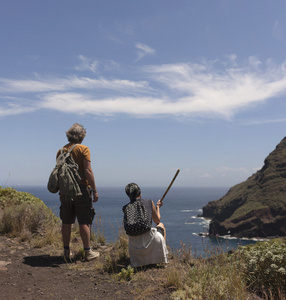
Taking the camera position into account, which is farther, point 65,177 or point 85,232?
point 85,232

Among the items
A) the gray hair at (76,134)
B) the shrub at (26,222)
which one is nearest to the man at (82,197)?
the gray hair at (76,134)

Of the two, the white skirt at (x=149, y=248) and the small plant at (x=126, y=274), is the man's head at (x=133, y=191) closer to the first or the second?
the white skirt at (x=149, y=248)

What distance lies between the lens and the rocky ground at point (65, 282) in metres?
4.22

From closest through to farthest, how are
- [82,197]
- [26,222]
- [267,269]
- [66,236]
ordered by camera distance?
[267,269] < [82,197] < [66,236] < [26,222]

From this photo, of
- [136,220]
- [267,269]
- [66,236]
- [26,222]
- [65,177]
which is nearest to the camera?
[267,269]

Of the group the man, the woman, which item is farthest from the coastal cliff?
the man

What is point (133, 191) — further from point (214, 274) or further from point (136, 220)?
point (214, 274)

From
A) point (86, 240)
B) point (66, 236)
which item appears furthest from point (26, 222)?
point (86, 240)

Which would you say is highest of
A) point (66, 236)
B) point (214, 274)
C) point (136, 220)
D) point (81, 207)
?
point (81, 207)

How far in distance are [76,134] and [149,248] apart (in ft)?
7.87

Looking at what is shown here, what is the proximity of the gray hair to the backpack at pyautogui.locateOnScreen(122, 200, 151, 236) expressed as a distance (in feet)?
5.16

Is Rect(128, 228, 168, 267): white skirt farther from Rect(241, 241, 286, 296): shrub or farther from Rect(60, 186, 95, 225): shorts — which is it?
Rect(241, 241, 286, 296): shrub

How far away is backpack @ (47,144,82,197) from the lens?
523 centimetres

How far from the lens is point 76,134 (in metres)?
5.63
